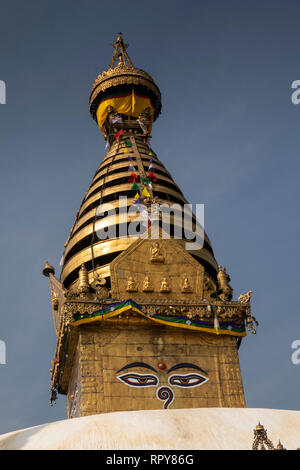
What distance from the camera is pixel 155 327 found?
21906 mm

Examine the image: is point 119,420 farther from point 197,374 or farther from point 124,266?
point 124,266

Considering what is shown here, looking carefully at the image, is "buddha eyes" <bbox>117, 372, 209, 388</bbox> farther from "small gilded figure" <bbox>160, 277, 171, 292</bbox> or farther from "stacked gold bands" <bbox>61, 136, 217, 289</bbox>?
"stacked gold bands" <bbox>61, 136, 217, 289</bbox>

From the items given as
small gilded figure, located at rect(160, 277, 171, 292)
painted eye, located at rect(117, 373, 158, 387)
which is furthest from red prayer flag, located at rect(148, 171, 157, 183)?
painted eye, located at rect(117, 373, 158, 387)

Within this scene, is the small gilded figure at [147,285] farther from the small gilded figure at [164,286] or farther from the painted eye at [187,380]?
the painted eye at [187,380]

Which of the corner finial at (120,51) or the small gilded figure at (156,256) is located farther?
the corner finial at (120,51)

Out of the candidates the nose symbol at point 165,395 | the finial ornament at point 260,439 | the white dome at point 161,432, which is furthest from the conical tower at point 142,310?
the finial ornament at point 260,439

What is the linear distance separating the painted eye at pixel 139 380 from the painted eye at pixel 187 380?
529mm

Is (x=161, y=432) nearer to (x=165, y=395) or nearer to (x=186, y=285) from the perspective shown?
(x=165, y=395)

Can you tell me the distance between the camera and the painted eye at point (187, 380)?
20.9 m

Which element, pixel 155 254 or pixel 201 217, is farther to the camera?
pixel 201 217

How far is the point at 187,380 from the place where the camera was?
829 inches

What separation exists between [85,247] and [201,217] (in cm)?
501

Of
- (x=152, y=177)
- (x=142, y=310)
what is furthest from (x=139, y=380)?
(x=152, y=177)
